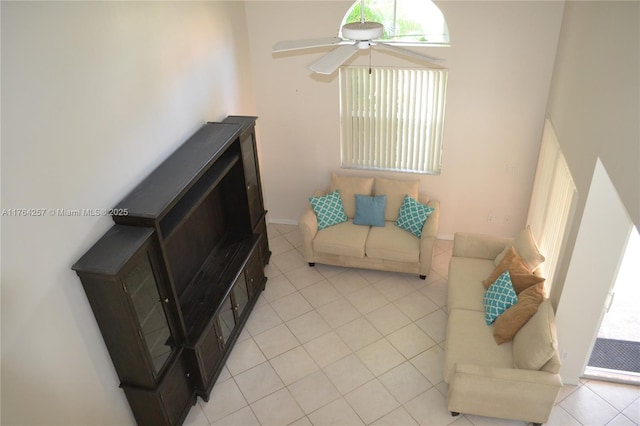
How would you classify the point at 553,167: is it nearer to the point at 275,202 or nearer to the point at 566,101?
the point at 566,101

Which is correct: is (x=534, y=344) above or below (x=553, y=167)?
below

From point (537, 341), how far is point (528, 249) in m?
1.28

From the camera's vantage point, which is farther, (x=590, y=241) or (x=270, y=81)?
(x=270, y=81)

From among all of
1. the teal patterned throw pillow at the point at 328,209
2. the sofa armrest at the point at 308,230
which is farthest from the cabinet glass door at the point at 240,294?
the teal patterned throw pillow at the point at 328,209

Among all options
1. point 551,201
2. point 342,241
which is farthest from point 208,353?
point 551,201

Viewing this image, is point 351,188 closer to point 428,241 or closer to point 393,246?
point 393,246

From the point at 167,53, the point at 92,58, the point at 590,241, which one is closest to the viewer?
the point at 92,58

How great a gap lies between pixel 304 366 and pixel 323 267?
1.69m

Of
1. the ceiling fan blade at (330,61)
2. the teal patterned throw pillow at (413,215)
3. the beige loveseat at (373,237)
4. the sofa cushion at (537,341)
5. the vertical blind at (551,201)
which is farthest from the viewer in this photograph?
the teal patterned throw pillow at (413,215)

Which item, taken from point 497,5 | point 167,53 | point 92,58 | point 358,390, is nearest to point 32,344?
point 92,58

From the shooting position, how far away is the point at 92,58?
3586mm

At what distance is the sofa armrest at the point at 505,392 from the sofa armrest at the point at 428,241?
6.40 ft

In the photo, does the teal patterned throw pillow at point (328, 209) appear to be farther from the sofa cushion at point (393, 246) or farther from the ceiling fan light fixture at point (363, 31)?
the ceiling fan light fixture at point (363, 31)

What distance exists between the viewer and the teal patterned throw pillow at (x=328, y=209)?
21.7ft
